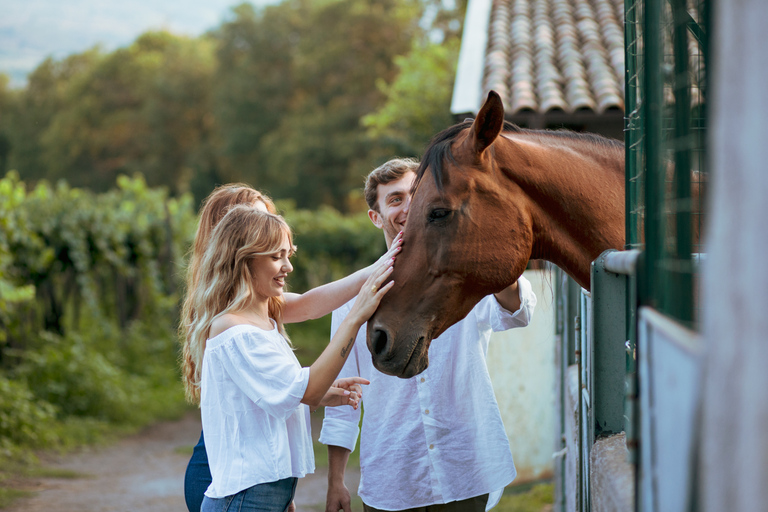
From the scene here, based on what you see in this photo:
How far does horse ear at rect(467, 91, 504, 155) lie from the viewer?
74.4 inches

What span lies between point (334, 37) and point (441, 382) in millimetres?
30041

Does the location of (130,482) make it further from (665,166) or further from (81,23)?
(81,23)

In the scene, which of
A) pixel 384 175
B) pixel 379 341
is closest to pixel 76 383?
pixel 384 175

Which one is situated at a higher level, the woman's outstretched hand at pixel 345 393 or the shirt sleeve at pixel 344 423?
the woman's outstretched hand at pixel 345 393

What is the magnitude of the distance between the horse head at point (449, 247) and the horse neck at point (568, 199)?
0.07 metres

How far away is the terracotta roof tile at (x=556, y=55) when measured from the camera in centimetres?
640

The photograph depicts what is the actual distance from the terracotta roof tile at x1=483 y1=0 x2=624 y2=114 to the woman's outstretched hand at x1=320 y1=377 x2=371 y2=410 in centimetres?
389

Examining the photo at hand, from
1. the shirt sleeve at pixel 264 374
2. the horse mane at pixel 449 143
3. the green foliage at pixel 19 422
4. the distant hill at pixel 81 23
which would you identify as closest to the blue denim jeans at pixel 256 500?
the shirt sleeve at pixel 264 374

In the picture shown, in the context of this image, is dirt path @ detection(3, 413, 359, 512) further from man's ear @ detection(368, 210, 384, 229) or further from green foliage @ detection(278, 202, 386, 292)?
green foliage @ detection(278, 202, 386, 292)

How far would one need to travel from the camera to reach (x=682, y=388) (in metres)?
0.74

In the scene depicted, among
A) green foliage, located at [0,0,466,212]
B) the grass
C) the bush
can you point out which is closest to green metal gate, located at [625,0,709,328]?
the grass

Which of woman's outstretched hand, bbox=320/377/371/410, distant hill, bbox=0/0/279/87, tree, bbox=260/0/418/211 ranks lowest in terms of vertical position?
woman's outstretched hand, bbox=320/377/371/410

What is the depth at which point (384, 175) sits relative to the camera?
2412 millimetres

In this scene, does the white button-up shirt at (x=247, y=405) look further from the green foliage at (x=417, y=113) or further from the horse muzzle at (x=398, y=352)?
the green foliage at (x=417, y=113)
